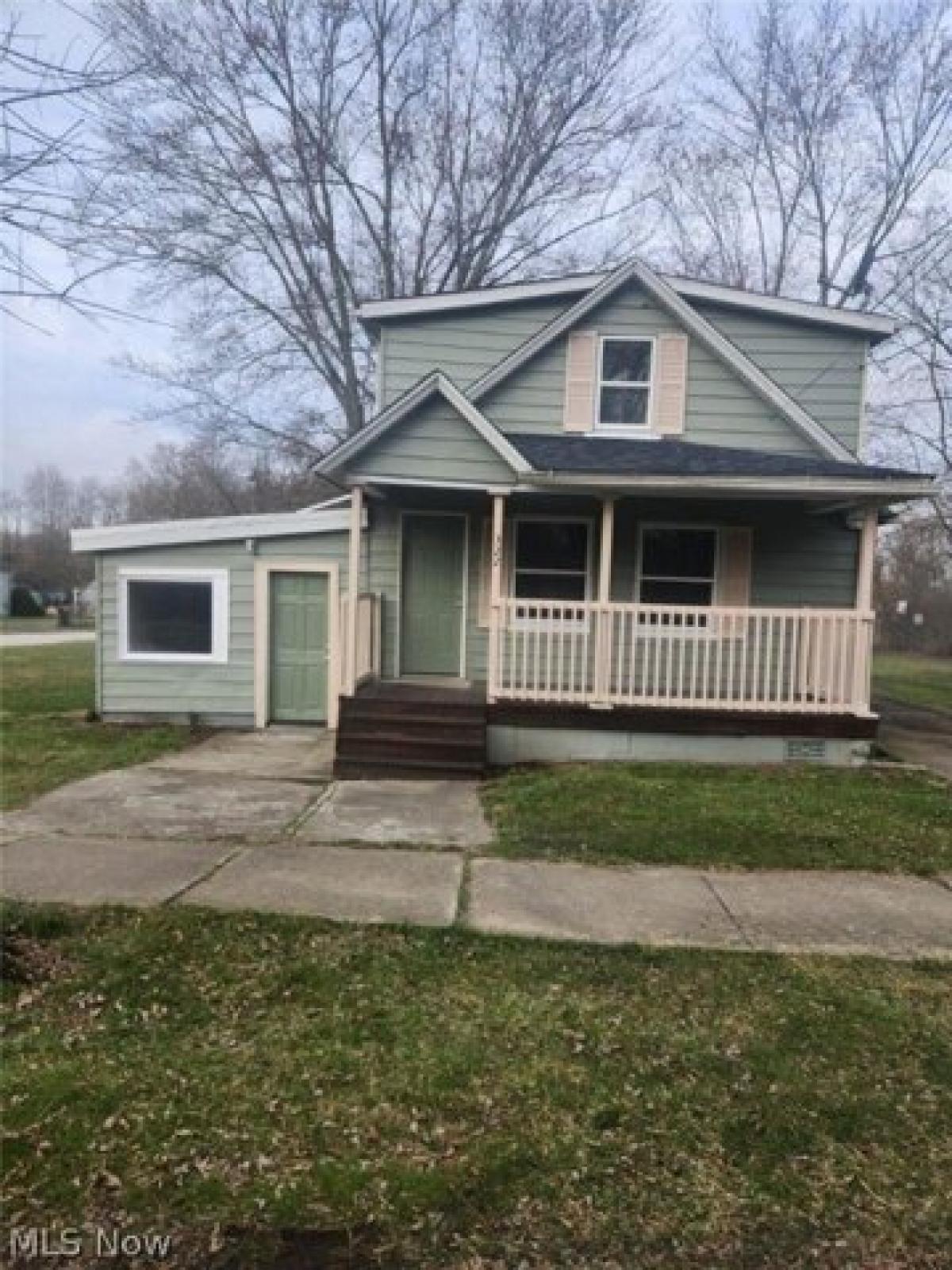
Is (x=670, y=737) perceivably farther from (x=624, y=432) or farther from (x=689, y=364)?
(x=689, y=364)

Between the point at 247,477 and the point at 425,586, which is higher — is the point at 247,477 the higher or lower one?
the higher one

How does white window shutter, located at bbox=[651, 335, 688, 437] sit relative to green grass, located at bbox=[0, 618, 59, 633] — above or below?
above

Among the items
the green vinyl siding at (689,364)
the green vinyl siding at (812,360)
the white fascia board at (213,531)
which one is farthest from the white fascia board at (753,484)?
the white fascia board at (213,531)

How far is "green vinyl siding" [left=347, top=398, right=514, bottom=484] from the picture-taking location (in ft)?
28.7

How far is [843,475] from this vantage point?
8.78 m

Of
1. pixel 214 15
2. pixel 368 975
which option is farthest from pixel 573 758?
pixel 214 15

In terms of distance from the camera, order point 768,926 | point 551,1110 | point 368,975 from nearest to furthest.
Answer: point 551,1110, point 368,975, point 768,926

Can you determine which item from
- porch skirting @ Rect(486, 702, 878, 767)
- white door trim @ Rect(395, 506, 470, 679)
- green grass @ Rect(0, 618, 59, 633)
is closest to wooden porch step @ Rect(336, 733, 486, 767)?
porch skirting @ Rect(486, 702, 878, 767)

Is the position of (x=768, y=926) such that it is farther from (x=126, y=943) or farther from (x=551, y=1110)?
(x=126, y=943)

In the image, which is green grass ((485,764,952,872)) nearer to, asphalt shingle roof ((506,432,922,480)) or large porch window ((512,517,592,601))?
large porch window ((512,517,592,601))

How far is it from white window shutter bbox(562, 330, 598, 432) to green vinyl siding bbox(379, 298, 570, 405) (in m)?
0.71

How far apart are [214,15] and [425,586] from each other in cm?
1565

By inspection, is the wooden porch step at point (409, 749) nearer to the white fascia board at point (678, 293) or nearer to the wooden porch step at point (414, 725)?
the wooden porch step at point (414, 725)

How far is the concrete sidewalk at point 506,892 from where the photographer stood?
4.45 m
